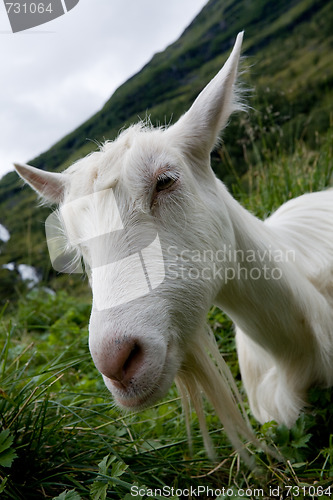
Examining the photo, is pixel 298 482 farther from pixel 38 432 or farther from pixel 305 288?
pixel 38 432

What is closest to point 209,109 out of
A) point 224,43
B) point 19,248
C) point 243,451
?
point 243,451

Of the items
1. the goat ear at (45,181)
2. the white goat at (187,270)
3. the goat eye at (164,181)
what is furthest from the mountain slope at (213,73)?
the goat eye at (164,181)

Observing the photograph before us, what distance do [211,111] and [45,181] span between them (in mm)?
858

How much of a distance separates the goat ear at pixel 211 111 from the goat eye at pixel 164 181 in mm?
188

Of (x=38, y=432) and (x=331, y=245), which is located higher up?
(x=38, y=432)

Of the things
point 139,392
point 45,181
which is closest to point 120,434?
point 139,392

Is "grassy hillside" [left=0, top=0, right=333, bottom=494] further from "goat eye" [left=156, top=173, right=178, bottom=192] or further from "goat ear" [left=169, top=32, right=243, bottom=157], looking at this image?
"goat eye" [left=156, top=173, right=178, bottom=192]

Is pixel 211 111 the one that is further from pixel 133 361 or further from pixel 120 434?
pixel 120 434

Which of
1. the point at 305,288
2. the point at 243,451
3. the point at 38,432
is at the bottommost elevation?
the point at 243,451

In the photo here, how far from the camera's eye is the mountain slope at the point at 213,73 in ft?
15.9

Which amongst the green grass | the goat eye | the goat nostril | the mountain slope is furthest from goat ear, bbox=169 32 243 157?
the green grass

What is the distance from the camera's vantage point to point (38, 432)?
1947mm

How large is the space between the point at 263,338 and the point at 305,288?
0.32m

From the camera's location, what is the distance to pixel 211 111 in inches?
68.8
